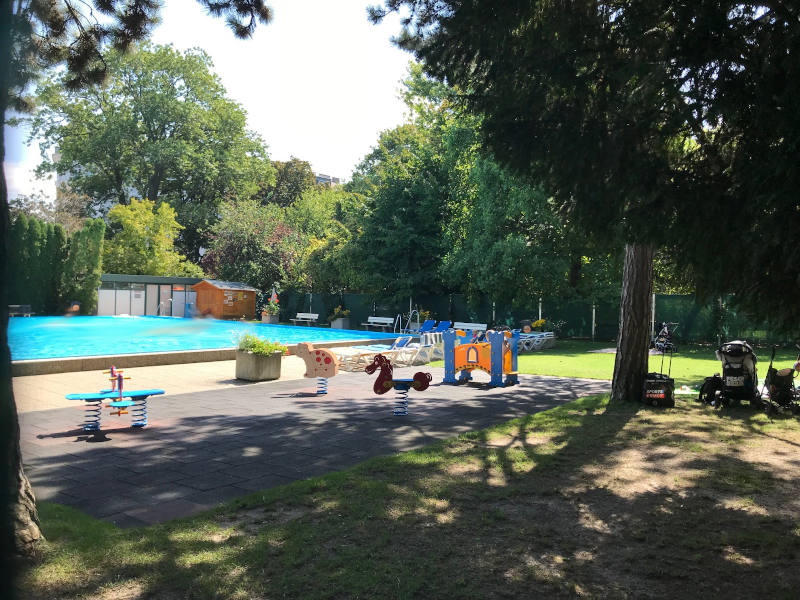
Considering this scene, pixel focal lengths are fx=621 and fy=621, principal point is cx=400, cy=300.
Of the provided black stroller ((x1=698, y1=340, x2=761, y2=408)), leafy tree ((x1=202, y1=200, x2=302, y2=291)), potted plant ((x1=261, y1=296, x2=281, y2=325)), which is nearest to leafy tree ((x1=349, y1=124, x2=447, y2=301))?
potted plant ((x1=261, y1=296, x2=281, y2=325))

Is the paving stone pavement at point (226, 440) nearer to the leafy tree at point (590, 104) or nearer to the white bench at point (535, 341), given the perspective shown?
the leafy tree at point (590, 104)

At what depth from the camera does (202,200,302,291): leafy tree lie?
3991 centimetres

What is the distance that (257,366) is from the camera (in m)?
13.6

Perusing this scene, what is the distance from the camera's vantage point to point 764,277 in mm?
4887

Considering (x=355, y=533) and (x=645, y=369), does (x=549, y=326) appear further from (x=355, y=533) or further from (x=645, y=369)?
(x=355, y=533)

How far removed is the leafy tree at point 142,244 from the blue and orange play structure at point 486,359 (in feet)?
104

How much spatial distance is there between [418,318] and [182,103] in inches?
1316

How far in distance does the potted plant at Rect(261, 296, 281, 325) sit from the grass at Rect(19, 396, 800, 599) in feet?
97.2

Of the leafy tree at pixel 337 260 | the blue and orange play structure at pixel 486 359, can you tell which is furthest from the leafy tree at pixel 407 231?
the blue and orange play structure at pixel 486 359

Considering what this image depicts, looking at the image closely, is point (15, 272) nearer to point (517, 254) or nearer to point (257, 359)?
point (257, 359)

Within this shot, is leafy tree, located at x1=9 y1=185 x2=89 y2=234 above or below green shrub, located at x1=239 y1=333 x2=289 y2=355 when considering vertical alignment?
above

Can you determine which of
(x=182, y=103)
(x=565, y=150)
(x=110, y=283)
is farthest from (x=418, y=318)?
(x=182, y=103)

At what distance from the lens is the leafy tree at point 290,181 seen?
64812 millimetres

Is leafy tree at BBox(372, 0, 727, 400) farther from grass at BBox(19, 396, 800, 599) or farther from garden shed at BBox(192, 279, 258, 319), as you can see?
garden shed at BBox(192, 279, 258, 319)
